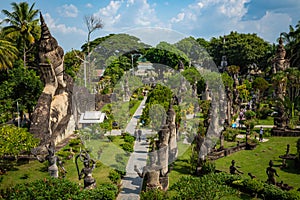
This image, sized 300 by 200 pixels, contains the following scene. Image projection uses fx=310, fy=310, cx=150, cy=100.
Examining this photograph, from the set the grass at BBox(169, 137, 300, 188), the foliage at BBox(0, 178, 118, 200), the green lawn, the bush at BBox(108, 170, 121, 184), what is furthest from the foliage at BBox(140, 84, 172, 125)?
the foliage at BBox(0, 178, 118, 200)

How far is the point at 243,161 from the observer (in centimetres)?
1838

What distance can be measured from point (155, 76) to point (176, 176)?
34.4 metres

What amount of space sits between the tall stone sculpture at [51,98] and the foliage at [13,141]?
2.90 m

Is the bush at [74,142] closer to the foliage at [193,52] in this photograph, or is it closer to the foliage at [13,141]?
the foliage at [13,141]

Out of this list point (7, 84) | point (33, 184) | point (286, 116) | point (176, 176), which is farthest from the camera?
point (286, 116)

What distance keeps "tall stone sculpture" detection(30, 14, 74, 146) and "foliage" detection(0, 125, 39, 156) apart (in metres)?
2.90

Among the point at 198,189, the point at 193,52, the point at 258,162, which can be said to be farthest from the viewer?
the point at 193,52

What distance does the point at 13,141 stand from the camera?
1611 centimetres

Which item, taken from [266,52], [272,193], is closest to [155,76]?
[266,52]

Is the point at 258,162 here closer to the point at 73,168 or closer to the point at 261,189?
the point at 261,189

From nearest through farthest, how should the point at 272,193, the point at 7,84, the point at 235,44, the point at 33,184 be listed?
the point at 33,184 < the point at 272,193 < the point at 7,84 < the point at 235,44

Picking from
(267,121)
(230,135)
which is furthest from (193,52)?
(230,135)

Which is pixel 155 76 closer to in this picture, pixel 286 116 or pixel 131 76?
pixel 131 76

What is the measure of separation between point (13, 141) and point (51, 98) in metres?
6.19
